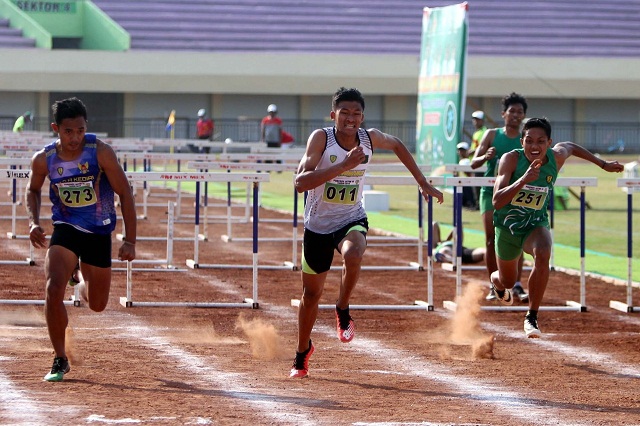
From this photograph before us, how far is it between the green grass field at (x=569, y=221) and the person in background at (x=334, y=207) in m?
7.27

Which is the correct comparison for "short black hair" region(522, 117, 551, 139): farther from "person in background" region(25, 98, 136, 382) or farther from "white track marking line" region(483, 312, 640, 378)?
"person in background" region(25, 98, 136, 382)

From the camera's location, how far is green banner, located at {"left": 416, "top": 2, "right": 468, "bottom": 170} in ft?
84.1

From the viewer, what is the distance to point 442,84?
87.6 feet

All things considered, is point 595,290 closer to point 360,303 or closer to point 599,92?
point 360,303

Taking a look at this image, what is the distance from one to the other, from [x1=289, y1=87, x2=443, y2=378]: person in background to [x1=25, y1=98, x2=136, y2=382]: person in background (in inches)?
44.4

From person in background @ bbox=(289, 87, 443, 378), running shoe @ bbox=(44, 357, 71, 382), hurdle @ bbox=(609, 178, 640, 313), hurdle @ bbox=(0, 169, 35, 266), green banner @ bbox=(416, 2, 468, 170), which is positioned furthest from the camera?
green banner @ bbox=(416, 2, 468, 170)

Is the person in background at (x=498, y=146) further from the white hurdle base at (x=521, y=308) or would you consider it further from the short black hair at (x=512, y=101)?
the white hurdle base at (x=521, y=308)

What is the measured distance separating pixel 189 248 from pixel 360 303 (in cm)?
531

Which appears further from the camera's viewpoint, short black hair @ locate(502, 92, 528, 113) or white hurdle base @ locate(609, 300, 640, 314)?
short black hair @ locate(502, 92, 528, 113)

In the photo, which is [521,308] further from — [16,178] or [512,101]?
[16,178]

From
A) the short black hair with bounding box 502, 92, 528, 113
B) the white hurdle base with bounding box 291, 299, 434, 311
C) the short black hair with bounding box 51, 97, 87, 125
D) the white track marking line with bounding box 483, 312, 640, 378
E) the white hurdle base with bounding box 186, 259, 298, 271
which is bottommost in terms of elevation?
the white track marking line with bounding box 483, 312, 640, 378

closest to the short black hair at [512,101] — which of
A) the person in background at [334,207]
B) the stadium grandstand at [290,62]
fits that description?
the person in background at [334,207]

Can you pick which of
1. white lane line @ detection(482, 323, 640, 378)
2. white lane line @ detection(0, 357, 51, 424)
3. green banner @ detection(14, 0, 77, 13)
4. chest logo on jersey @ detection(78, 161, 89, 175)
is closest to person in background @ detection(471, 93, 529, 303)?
white lane line @ detection(482, 323, 640, 378)

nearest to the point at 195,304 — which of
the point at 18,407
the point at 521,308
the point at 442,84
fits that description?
the point at 521,308
